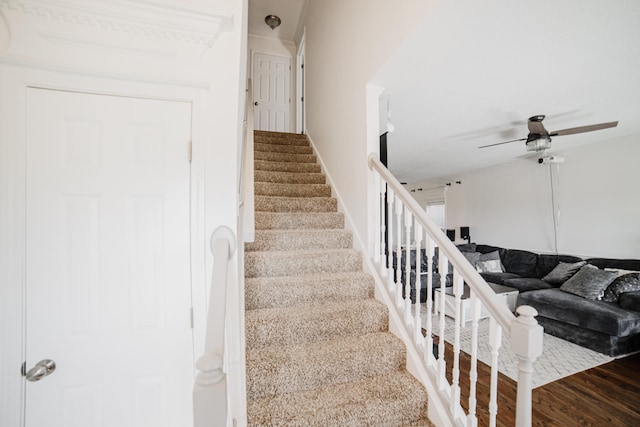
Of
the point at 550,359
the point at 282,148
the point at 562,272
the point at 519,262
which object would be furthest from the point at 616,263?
the point at 282,148

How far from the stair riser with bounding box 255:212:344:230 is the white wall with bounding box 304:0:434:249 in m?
0.18

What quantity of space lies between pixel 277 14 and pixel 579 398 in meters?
5.83

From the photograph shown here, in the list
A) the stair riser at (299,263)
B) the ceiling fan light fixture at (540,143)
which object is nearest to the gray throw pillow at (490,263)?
the ceiling fan light fixture at (540,143)

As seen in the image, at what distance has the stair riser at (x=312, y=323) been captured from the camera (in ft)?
5.24

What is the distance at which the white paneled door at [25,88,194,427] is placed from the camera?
1.06 metres

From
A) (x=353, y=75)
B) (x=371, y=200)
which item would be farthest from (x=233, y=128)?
(x=353, y=75)

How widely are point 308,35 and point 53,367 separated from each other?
15.1 feet

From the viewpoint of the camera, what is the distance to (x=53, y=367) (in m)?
1.06

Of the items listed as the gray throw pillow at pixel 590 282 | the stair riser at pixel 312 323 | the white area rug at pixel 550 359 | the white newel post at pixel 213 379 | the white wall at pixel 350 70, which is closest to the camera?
the white newel post at pixel 213 379

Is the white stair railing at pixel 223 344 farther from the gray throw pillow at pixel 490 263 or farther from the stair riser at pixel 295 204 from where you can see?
the gray throw pillow at pixel 490 263

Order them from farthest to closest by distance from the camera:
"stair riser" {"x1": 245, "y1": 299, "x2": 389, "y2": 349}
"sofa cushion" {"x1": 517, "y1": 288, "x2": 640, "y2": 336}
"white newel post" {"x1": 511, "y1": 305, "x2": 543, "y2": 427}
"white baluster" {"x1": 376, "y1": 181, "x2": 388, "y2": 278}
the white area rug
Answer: "sofa cushion" {"x1": 517, "y1": 288, "x2": 640, "y2": 336}, the white area rug, "white baluster" {"x1": 376, "y1": 181, "x2": 388, "y2": 278}, "stair riser" {"x1": 245, "y1": 299, "x2": 389, "y2": 349}, "white newel post" {"x1": 511, "y1": 305, "x2": 543, "y2": 427}

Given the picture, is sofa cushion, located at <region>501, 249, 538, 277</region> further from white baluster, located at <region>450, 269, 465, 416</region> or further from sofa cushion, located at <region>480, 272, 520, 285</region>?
white baluster, located at <region>450, 269, 465, 416</region>

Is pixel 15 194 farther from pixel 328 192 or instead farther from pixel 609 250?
pixel 609 250

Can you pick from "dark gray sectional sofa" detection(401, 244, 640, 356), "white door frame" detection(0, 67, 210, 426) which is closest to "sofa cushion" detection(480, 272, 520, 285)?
"dark gray sectional sofa" detection(401, 244, 640, 356)
